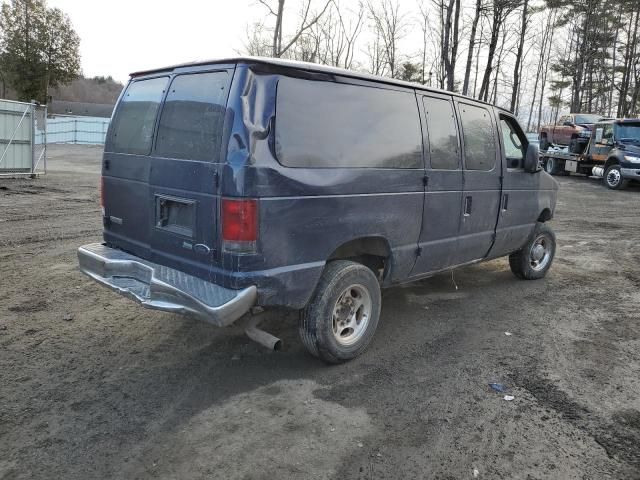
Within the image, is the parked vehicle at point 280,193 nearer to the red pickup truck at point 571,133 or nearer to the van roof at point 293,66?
the van roof at point 293,66

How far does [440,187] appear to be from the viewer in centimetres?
473

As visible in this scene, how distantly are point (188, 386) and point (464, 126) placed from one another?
349 cm

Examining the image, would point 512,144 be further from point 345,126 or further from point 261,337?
point 261,337

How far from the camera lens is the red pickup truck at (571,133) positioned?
22047 mm

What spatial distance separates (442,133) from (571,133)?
20833 mm

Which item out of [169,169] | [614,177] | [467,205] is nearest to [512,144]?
[467,205]

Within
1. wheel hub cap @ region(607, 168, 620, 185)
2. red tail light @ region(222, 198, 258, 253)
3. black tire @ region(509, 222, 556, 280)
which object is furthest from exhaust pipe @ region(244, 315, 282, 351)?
wheel hub cap @ region(607, 168, 620, 185)

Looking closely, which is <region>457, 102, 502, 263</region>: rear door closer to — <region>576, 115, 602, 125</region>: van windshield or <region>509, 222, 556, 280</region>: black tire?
<region>509, 222, 556, 280</region>: black tire

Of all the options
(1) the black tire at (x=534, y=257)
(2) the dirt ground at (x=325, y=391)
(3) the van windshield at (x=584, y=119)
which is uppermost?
(3) the van windshield at (x=584, y=119)

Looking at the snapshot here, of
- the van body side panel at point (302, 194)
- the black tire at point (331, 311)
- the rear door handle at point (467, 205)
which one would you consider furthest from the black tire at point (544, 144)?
the black tire at point (331, 311)

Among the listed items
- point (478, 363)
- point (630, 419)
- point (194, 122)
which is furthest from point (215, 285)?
point (630, 419)

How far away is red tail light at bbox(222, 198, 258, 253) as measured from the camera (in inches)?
130

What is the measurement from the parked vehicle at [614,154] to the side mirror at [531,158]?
14266 mm

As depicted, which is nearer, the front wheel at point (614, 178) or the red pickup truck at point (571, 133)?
the front wheel at point (614, 178)
